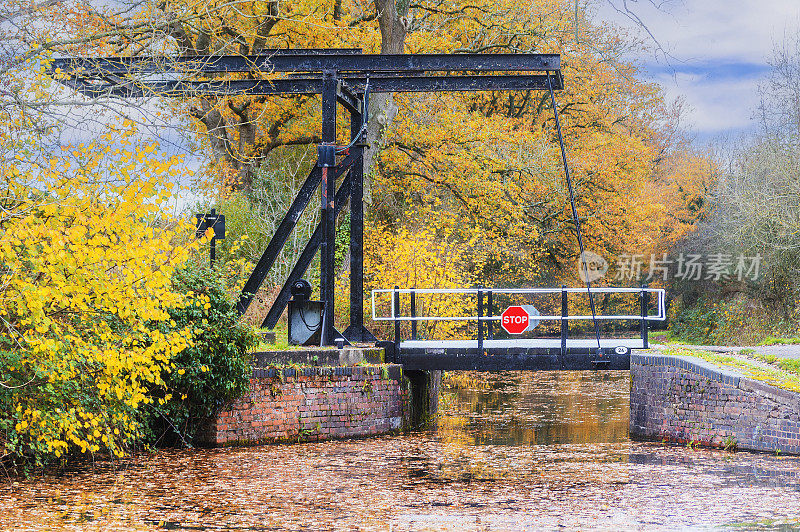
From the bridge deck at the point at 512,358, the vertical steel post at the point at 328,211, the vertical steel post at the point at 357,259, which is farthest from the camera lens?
the vertical steel post at the point at 357,259

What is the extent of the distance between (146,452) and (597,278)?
75.3ft

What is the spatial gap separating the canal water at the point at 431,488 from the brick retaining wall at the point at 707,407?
1.11 ft

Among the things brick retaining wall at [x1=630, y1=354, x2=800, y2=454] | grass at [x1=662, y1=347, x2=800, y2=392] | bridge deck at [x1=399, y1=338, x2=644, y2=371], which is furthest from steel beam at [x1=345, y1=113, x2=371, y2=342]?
grass at [x1=662, y1=347, x2=800, y2=392]

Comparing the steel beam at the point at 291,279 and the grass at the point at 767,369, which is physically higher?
the steel beam at the point at 291,279

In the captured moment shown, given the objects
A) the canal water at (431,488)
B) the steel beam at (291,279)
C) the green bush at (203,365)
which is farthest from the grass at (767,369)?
the green bush at (203,365)

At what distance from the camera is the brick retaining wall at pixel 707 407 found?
486 inches

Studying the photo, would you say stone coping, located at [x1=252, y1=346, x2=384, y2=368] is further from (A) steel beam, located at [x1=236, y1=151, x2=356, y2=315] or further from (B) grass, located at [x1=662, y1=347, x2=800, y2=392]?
(B) grass, located at [x1=662, y1=347, x2=800, y2=392]

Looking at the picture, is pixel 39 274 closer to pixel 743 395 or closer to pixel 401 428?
pixel 401 428

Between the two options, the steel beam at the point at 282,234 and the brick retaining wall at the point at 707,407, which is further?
the steel beam at the point at 282,234

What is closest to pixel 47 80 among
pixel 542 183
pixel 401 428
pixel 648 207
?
pixel 401 428

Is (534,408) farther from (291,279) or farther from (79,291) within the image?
(79,291)

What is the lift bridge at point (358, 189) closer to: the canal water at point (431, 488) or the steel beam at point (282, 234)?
the steel beam at point (282, 234)

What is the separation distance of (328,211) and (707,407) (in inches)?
249

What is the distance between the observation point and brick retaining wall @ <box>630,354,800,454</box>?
12.3m
